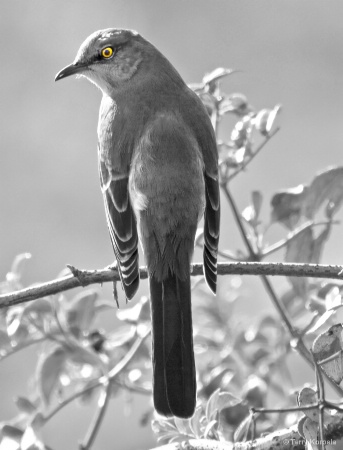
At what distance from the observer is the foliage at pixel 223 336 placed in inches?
127

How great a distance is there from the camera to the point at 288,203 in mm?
3527

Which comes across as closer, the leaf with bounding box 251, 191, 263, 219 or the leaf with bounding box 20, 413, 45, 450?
the leaf with bounding box 20, 413, 45, 450

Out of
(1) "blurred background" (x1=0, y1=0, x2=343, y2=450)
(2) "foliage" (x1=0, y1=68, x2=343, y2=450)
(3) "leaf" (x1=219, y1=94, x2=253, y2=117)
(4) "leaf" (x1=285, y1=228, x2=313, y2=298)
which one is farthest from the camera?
(1) "blurred background" (x1=0, y1=0, x2=343, y2=450)

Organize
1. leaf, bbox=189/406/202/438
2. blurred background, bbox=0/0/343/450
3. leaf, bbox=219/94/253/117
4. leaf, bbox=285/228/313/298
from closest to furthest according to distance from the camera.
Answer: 1. leaf, bbox=189/406/202/438
2. leaf, bbox=285/228/313/298
3. leaf, bbox=219/94/253/117
4. blurred background, bbox=0/0/343/450

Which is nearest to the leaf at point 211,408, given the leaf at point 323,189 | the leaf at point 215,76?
the leaf at point 323,189

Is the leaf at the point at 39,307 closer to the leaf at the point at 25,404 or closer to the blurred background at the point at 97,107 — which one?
the leaf at the point at 25,404

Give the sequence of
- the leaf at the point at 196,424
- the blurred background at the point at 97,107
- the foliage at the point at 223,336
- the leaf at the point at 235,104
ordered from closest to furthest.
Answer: the leaf at the point at 196,424 < the foliage at the point at 223,336 < the leaf at the point at 235,104 < the blurred background at the point at 97,107

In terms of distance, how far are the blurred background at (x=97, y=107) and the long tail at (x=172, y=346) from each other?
3.52 m

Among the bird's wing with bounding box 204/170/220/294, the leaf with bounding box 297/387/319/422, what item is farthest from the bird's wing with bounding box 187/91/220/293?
the leaf with bounding box 297/387/319/422

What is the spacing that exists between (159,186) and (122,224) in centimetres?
21

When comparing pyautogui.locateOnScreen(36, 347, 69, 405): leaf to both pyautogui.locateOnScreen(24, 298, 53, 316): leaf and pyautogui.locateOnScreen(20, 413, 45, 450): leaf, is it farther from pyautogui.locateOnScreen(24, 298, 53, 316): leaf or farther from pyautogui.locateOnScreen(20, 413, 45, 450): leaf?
pyautogui.locateOnScreen(20, 413, 45, 450): leaf

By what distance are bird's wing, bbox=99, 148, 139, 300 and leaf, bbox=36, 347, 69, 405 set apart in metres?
0.33

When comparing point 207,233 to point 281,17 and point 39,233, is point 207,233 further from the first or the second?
point 281,17

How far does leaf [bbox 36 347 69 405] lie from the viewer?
3533 mm
